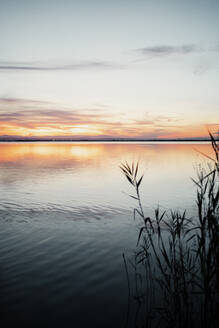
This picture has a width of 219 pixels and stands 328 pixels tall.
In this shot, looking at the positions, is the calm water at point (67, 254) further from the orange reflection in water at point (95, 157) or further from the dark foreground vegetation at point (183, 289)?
the orange reflection in water at point (95, 157)

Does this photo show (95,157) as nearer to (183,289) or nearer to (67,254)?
(67,254)

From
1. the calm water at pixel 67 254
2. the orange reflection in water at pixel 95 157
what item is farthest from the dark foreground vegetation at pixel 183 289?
the orange reflection in water at pixel 95 157

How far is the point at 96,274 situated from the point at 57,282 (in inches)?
50.2

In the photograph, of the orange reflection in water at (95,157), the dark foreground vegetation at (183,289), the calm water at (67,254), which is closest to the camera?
the dark foreground vegetation at (183,289)

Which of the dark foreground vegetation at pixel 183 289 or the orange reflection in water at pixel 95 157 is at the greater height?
the orange reflection in water at pixel 95 157

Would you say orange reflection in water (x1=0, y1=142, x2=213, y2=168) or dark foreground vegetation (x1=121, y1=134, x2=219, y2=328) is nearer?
dark foreground vegetation (x1=121, y1=134, x2=219, y2=328)

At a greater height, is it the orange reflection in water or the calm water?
the orange reflection in water

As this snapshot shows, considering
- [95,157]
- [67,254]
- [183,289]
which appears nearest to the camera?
[183,289]

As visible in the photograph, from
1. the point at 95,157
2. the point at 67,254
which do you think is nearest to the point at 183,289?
the point at 67,254

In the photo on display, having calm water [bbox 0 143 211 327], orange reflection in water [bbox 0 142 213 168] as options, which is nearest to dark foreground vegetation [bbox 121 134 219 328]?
calm water [bbox 0 143 211 327]

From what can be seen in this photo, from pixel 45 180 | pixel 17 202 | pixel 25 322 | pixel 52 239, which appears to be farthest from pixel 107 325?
pixel 45 180

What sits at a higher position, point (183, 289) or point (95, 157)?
point (95, 157)

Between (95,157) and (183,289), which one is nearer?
(183,289)

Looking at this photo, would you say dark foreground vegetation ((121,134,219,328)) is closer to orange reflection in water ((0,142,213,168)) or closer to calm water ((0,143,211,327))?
calm water ((0,143,211,327))
